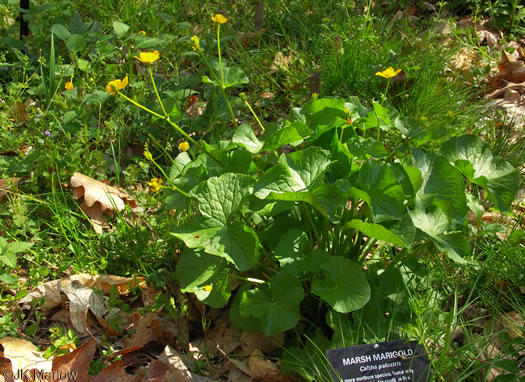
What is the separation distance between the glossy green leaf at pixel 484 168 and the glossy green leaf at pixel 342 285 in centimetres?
46

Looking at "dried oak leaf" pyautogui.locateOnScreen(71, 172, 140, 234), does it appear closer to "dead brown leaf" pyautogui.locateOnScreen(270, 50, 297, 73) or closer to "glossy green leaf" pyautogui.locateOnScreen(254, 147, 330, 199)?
"glossy green leaf" pyautogui.locateOnScreen(254, 147, 330, 199)

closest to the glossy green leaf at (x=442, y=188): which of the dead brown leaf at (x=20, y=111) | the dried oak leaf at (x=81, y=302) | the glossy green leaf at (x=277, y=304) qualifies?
the glossy green leaf at (x=277, y=304)

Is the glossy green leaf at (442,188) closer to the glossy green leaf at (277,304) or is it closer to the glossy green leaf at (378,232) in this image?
the glossy green leaf at (378,232)

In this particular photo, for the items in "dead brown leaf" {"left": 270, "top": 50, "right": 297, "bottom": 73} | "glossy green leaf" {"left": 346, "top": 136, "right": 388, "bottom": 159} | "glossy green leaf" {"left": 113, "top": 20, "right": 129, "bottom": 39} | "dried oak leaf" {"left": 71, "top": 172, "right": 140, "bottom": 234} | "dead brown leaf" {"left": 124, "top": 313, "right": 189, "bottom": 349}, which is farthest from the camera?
"dead brown leaf" {"left": 270, "top": 50, "right": 297, "bottom": 73}

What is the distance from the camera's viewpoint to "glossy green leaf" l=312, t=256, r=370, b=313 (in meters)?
1.56

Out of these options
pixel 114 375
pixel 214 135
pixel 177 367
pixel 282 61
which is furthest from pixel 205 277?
pixel 282 61

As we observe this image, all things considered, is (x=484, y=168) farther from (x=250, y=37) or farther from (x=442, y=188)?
(x=250, y=37)

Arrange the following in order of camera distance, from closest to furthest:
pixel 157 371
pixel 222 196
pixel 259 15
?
1. pixel 222 196
2. pixel 157 371
3. pixel 259 15

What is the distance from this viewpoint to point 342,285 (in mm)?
1607

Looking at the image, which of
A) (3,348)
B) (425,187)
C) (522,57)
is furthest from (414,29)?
(3,348)

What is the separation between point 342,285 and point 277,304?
7.9 inches

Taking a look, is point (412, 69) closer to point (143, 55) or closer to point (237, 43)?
point (237, 43)

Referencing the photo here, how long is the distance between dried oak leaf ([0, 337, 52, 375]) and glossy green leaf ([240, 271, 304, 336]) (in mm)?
644

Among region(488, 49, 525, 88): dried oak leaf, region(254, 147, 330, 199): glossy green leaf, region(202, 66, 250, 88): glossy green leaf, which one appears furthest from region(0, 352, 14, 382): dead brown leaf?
region(488, 49, 525, 88): dried oak leaf
